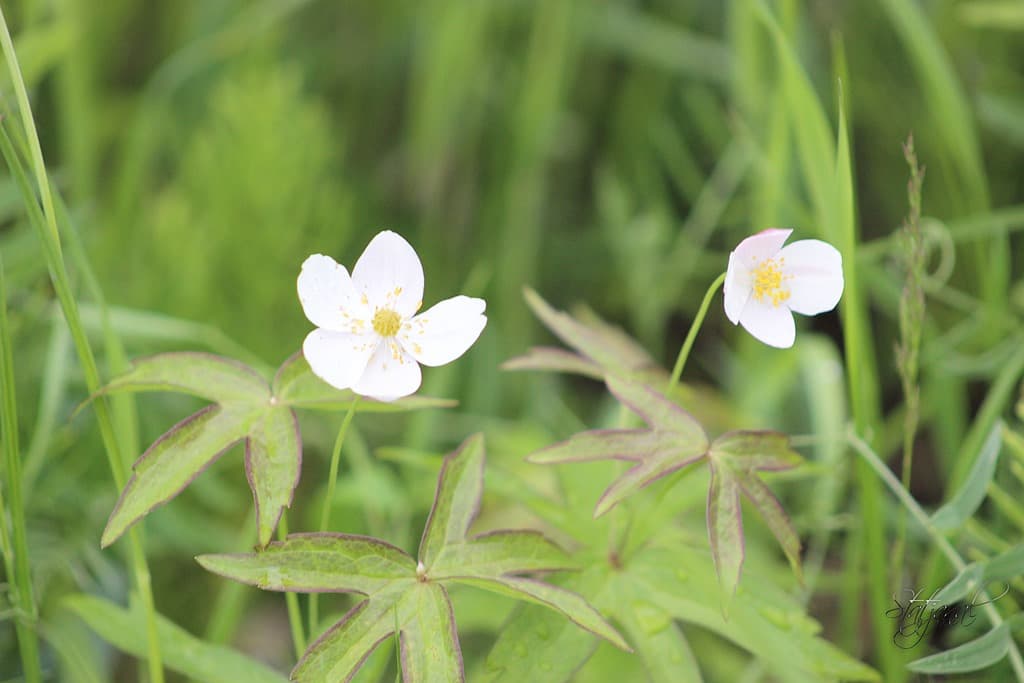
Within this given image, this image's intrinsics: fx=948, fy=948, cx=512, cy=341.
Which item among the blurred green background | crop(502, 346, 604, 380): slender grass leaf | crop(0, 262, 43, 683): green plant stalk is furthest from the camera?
the blurred green background

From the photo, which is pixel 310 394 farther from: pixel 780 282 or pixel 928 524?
pixel 928 524

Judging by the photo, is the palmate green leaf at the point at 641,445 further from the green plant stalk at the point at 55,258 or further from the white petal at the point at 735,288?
the green plant stalk at the point at 55,258

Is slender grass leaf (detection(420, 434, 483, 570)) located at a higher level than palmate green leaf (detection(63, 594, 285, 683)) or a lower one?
higher

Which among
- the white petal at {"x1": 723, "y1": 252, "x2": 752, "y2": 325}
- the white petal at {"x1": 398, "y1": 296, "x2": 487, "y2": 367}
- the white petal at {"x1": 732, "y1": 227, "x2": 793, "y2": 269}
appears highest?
the white petal at {"x1": 732, "y1": 227, "x2": 793, "y2": 269}

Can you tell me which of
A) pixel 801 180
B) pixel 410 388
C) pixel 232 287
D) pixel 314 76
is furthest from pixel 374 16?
pixel 410 388

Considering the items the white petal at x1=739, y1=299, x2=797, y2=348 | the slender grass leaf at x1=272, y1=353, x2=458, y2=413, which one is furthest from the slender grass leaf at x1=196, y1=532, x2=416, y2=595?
the white petal at x1=739, y1=299, x2=797, y2=348

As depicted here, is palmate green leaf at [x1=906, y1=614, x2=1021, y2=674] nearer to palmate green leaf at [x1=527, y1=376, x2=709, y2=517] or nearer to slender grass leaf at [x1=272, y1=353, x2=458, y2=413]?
palmate green leaf at [x1=527, y1=376, x2=709, y2=517]

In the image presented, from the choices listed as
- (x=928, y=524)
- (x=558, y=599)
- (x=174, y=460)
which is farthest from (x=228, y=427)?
(x=928, y=524)
